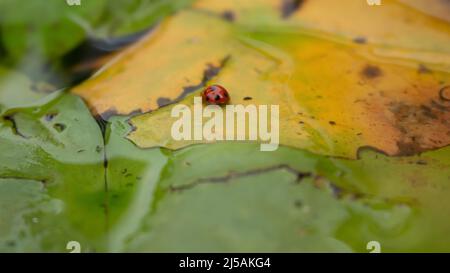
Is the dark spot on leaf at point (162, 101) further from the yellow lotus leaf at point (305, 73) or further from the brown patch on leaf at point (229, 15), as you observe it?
the brown patch on leaf at point (229, 15)

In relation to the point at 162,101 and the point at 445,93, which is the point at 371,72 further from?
the point at 162,101

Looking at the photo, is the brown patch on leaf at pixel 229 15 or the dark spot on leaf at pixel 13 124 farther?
the brown patch on leaf at pixel 229 15

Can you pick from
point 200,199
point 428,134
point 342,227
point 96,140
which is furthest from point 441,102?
point 96,140

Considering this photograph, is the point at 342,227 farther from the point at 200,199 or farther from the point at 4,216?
the point at 4,216

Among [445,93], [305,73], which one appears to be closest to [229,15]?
[305,73]

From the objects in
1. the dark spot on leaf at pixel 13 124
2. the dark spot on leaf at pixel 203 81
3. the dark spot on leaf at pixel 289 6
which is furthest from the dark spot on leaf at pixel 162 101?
the dark spot on leaf at pixel 289 6
